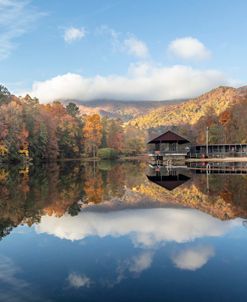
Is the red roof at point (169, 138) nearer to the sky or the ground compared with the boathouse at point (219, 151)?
nearer to the sky

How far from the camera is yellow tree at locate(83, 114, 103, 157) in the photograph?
9562 cm

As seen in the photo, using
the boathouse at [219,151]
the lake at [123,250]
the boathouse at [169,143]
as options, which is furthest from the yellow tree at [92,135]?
the lake at [123,250]

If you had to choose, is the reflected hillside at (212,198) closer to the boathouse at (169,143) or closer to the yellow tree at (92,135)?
A: the boathouse at (169,143)

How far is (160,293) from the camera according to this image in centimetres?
716

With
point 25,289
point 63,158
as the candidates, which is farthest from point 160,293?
point 63,158

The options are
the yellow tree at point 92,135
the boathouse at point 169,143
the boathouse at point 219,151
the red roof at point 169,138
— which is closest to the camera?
the red roof at point 169,138

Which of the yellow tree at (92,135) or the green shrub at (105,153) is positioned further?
the yellow tree at (92,135)

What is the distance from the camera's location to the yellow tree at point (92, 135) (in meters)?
95.6

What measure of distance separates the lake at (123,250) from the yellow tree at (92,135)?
249 ft

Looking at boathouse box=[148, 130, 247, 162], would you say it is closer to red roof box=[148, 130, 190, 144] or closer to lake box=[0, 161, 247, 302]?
red roof box=[148, 130, 190, 144]

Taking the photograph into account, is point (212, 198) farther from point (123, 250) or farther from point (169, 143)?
point (169, 143)

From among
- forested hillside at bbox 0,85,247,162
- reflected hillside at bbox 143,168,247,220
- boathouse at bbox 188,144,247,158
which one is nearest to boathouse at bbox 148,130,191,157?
boathouse at bbox 188,144,247,158

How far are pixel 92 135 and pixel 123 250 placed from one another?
86.6 meters

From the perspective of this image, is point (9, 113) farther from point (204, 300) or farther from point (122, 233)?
point (204, 300)
